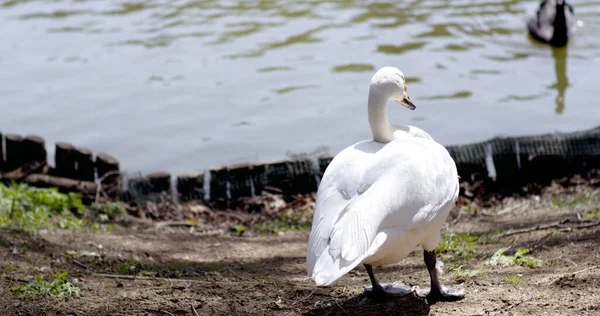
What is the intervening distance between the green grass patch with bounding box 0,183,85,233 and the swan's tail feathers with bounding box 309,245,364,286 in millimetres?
3262

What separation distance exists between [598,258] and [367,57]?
746 cm

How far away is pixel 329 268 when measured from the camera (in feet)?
12.5

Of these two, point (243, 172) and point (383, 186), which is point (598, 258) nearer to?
point (383, 186)

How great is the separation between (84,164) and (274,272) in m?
3.58

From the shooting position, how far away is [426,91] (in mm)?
10742

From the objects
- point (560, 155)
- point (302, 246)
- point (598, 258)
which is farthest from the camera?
point (560, 155)

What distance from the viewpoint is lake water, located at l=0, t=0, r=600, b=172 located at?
9867mm

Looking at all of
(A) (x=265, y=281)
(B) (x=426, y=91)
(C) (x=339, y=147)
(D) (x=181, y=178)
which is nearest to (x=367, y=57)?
(B) (x=426, y=91)

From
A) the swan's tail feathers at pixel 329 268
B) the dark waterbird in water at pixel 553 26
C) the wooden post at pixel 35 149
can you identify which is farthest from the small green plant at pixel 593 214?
the dark waterbird in water at pixel 553 26

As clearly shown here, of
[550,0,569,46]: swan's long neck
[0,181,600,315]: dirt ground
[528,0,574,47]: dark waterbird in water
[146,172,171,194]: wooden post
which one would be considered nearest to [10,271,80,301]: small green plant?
[0,181,600,315]: dirt ground

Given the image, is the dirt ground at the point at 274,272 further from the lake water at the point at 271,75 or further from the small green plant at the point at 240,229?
the lake water at the point at 271,75

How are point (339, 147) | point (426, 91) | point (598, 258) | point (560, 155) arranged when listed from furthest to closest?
1. point (426, 91)
2. point (339, 147)
3. point (560, 155)
4. point (598, 258)

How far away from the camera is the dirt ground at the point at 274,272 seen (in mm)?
4477

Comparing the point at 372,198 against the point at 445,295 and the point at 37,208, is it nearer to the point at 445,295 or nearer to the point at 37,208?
the point at 445,295
